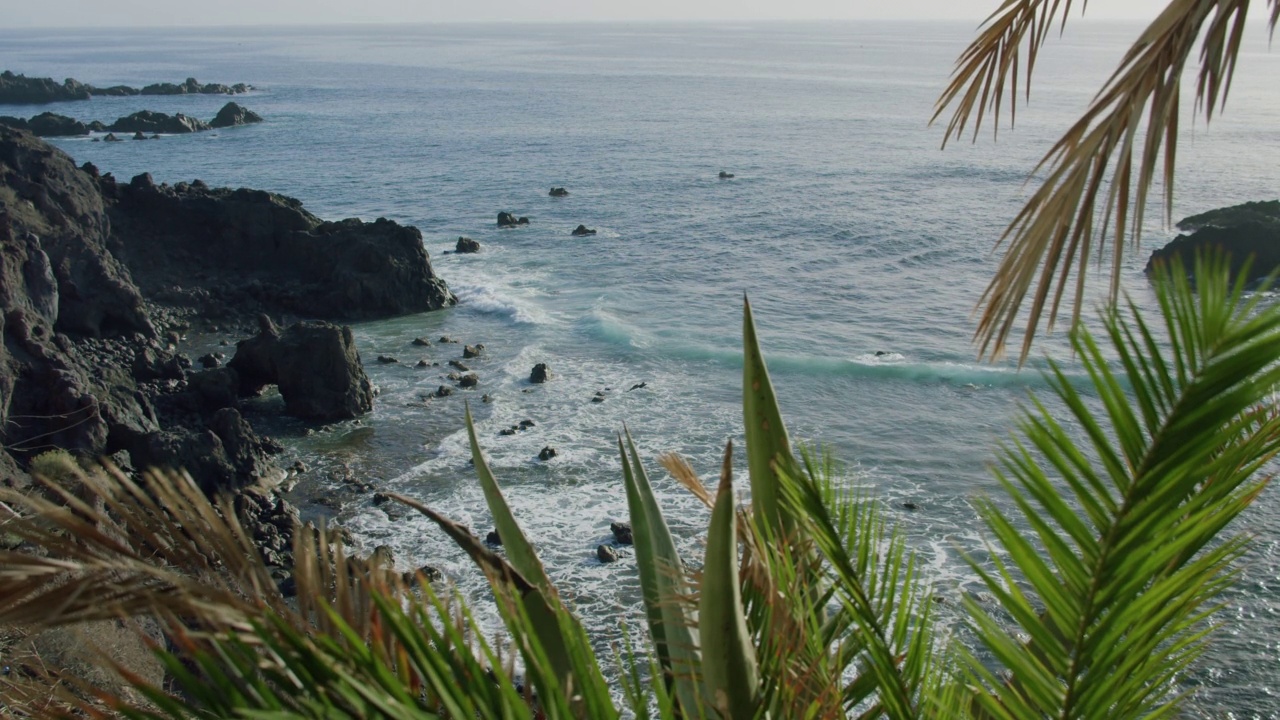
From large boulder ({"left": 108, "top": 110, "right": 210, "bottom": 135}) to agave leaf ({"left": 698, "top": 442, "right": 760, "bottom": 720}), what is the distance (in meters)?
76.6

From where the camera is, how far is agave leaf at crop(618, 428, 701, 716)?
2789 mm

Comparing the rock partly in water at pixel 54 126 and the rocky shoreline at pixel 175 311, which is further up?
the rock partly in water at pixel 54 126

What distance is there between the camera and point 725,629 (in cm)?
234

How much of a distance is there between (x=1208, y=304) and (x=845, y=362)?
22.9 m

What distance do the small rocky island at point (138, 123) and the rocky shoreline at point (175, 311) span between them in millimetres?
40271

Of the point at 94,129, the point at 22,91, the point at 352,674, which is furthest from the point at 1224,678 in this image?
the point at 22,91

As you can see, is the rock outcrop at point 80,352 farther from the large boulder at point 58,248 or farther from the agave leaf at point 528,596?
the agave leaf at point 528,596

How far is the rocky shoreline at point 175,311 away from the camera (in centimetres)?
1589

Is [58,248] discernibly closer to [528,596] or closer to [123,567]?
[528,596]

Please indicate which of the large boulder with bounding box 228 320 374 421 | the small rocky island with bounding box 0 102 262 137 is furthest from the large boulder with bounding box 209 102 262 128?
the large boulder with bounding box 228 320 374 421

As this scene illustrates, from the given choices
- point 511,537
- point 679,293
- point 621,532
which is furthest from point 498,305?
point 511,537

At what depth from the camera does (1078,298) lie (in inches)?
123

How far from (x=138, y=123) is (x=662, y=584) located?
77015 mm

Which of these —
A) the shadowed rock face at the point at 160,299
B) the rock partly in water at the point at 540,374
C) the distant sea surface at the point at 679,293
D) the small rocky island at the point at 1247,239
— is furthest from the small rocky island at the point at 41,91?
the small rocky island at the point at 1247,239
